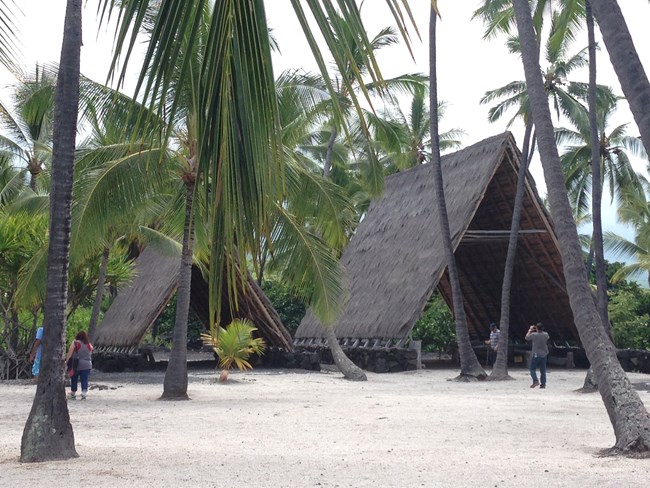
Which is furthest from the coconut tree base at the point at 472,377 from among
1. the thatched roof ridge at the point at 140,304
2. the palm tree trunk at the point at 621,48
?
the palm tree trunk at the point at 621,48

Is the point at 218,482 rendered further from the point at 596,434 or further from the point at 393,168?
the point at 393,168

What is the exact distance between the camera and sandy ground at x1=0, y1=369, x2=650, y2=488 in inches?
242

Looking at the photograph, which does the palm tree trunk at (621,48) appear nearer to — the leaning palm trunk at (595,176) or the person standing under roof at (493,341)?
the leaning palm trunk at (595,176)

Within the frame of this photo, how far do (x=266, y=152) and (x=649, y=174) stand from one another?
40289mm

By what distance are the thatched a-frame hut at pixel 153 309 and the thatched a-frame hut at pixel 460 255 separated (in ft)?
4.92

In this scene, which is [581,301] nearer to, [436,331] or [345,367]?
[345,367]

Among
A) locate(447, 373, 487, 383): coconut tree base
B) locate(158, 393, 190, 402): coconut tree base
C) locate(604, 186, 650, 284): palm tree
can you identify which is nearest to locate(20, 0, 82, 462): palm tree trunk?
locate(158, 393, 190, 402): coconut tree base

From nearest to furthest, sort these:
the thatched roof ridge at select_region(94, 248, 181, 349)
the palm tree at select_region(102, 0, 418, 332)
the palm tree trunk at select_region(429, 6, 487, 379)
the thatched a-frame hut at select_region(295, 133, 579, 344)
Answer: the palm tree at select_region(102, 0, 418, 332), the palm tree trunk at select_region(429, 6, 487, 379), the thatched a-frame hut at select_region(295, 133, 579, 344), the thatched roof ridge at select_region(94, 248, 181, 349)

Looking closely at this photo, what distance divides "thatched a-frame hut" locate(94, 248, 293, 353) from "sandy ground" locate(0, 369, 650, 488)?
5.40 meters

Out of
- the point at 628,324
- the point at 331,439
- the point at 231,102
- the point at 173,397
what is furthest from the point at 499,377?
the point at 231,102

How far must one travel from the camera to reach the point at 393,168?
38.2 m

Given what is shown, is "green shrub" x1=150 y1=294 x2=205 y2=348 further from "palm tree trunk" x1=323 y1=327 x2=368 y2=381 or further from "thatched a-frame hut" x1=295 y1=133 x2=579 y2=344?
"palm tree trunk" x1=323 y1=327 x2=368 y2=381

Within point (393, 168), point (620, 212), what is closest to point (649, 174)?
point (620, 212)

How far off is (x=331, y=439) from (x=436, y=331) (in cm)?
1803
